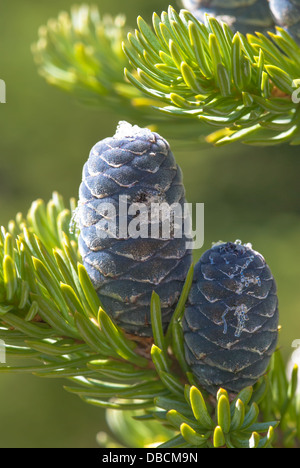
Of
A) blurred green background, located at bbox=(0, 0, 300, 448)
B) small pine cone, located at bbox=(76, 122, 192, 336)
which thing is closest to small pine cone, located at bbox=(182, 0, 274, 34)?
small pine cone, located at bbox=(76, 122, 192, 336)

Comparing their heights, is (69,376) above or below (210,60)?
below

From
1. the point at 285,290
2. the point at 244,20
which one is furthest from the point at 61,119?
the point at 244,20

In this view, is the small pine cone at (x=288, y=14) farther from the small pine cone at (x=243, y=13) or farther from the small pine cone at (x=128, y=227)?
the small pine cone at (x=128, y=227)

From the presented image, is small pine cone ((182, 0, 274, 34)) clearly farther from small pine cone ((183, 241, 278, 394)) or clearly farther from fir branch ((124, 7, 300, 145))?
small pine cone ((183, 241, 278, 394))

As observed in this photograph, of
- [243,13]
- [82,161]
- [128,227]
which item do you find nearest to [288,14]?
[243,13]

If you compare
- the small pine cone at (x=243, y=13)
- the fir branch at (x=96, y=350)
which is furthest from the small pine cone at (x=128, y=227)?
the small pine cone at (x=243, y=13)
